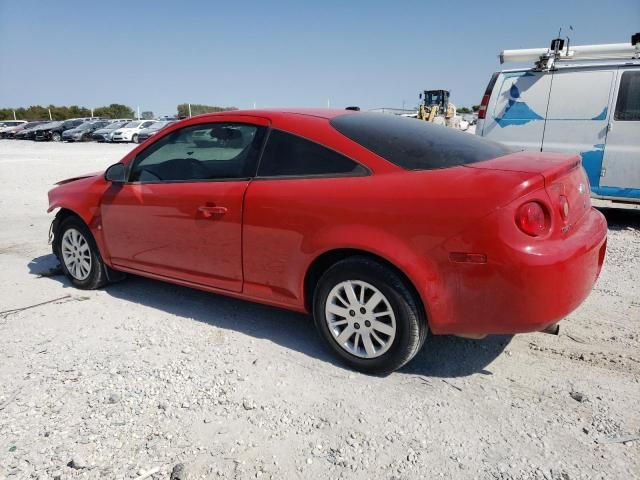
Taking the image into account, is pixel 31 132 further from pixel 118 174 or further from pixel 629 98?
pixel 629 98

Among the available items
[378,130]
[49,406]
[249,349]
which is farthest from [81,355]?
[378,130]

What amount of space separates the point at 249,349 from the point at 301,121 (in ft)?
5.12

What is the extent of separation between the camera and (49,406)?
8.98 feet

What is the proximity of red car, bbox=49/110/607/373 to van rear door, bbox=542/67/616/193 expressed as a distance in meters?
4.02

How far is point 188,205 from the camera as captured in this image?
11.8 ft

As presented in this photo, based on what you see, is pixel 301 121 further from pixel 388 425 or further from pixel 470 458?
pixel 470 458

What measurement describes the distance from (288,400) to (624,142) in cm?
593

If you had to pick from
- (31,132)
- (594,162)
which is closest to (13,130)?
(31,132)

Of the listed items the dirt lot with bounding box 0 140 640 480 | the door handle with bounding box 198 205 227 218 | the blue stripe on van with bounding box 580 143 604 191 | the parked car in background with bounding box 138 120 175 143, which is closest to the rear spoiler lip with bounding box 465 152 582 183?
the dirt lot with bounding box 0 140 640 480

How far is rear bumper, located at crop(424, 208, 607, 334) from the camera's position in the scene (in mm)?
2430

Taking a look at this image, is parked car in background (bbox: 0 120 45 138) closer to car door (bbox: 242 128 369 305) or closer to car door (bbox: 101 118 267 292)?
car door (bbox: 101 118 267 292)

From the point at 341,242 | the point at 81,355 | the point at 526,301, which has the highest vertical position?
the point at 341,242

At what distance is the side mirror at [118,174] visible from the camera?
407 cm

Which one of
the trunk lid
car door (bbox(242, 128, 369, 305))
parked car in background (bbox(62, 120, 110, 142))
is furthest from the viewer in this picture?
Answer: parked car in background (bbox(62, 120, 110, 142))
